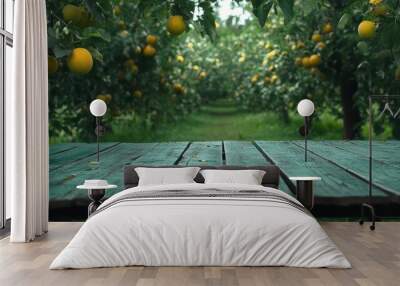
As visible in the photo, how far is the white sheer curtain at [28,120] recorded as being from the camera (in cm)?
445

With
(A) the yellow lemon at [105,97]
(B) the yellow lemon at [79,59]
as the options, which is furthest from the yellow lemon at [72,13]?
(A) the yellow lemon at [105,97]

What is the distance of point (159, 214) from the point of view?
3.68 metres

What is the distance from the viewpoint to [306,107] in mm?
5660

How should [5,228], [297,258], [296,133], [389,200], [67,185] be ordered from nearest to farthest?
1. [297,258]
2. [5,228]
3. [389,200]
4. [67,185]
5. [296,133]

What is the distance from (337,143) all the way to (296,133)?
1.27ft

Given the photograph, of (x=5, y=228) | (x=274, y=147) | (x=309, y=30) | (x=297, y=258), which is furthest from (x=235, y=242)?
(x=309, y=30)

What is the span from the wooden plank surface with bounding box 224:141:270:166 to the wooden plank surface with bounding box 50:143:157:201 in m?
0.73

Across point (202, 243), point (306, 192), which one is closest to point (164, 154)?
point (306, 192)

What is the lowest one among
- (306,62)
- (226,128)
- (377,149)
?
(377,149)

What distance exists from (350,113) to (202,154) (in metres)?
1.41

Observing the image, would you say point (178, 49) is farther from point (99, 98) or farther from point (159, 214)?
point (159, 214)

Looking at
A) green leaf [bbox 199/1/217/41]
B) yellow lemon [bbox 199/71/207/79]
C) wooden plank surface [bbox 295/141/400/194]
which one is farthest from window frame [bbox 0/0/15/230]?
wooden plank surface [bbox 295/141/400/194]

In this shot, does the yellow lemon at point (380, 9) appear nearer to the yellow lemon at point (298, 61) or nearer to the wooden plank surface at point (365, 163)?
the wooden plank surface at point (365, 163)

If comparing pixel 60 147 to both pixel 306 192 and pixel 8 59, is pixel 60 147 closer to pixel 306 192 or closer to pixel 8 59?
pixel 8 59
